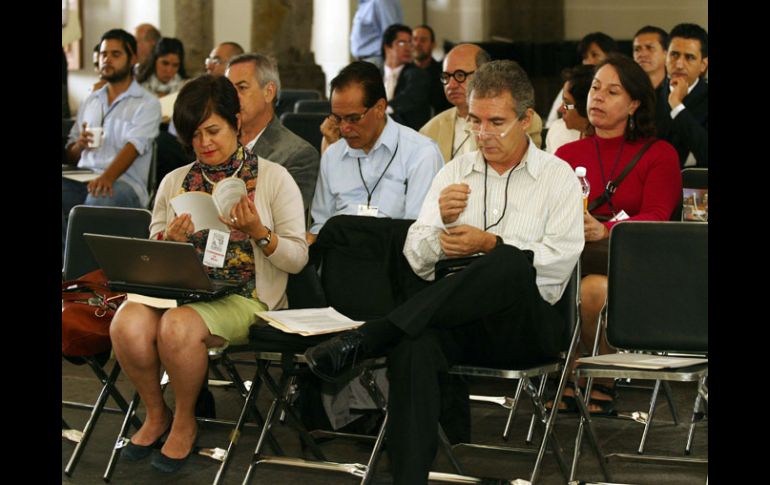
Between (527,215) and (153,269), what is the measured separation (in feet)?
4.22

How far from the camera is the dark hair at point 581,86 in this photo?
5477 mm

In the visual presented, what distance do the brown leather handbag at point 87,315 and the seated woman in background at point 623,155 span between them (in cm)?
186

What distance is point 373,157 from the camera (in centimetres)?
488

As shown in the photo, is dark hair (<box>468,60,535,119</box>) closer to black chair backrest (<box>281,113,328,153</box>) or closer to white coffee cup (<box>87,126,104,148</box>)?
black chair backrest (<box>281,113,328,153</box>)

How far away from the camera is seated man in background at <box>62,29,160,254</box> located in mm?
6691

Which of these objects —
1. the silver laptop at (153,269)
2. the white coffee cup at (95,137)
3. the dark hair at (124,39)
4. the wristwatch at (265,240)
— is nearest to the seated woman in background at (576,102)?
the wristwatch at (265,240)

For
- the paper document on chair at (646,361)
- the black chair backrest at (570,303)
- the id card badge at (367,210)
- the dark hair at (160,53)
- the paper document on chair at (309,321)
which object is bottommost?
the paper document on chair at (646,361)

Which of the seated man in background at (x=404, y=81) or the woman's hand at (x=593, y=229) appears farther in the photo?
the seated man in background at (x=404, y=81)

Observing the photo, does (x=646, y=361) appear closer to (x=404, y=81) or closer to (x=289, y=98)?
(x=289, y=98)

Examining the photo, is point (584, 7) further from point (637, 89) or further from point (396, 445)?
point (396, 445)

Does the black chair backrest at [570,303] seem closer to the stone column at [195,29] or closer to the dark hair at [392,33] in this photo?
the dark hair at [392,33]

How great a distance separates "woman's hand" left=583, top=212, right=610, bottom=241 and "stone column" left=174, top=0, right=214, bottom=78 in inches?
334

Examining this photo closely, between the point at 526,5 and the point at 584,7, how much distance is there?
816mm
